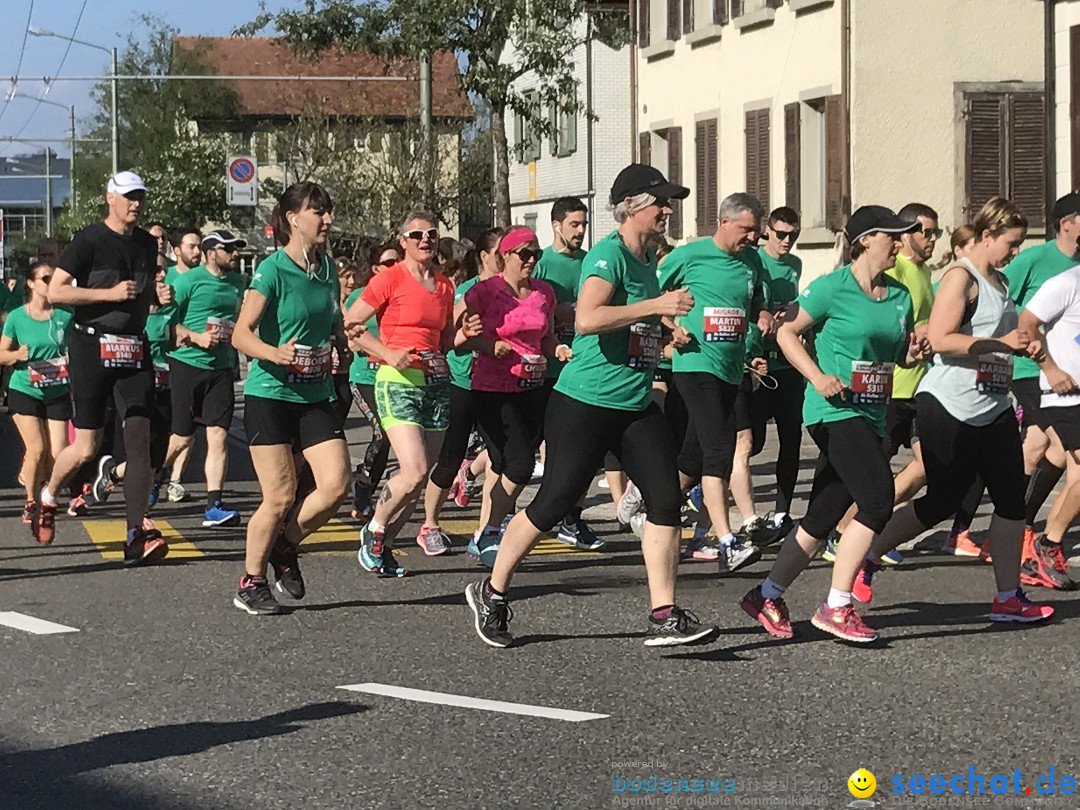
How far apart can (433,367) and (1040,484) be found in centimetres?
334

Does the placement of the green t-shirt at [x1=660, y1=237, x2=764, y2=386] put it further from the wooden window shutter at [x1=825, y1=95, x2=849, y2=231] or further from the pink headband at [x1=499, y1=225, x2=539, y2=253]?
the wooden window shutter at [x1=825, y1=95, x2=849, y2=231]

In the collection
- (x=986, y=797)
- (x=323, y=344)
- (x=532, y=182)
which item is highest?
(x=532, y=182)

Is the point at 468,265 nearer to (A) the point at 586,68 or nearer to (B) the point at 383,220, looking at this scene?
(A) the point at 586,68

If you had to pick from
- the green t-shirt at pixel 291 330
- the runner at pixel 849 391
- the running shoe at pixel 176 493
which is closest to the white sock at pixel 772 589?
the runner at pixel 849 391

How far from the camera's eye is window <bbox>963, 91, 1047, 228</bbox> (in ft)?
91.8

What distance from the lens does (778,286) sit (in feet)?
41.9

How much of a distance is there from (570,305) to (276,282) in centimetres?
292

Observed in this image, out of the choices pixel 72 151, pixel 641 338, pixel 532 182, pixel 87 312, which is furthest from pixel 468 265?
pixel 72 151

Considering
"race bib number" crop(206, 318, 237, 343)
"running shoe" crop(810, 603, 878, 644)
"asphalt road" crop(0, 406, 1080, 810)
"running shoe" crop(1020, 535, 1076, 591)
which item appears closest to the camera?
"asphalt road" crop(0, 406, 1080, 810)

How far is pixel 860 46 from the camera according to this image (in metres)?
27.7

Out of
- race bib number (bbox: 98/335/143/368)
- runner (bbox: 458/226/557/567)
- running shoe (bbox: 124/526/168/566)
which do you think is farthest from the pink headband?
running shoe (bbox: 124/526/168/566)

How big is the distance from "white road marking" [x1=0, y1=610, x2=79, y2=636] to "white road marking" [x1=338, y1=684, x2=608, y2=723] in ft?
6.64

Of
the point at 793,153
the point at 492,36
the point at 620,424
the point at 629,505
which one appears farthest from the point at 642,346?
the point at 492,36

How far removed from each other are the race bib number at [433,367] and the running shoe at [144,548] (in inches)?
68.3
